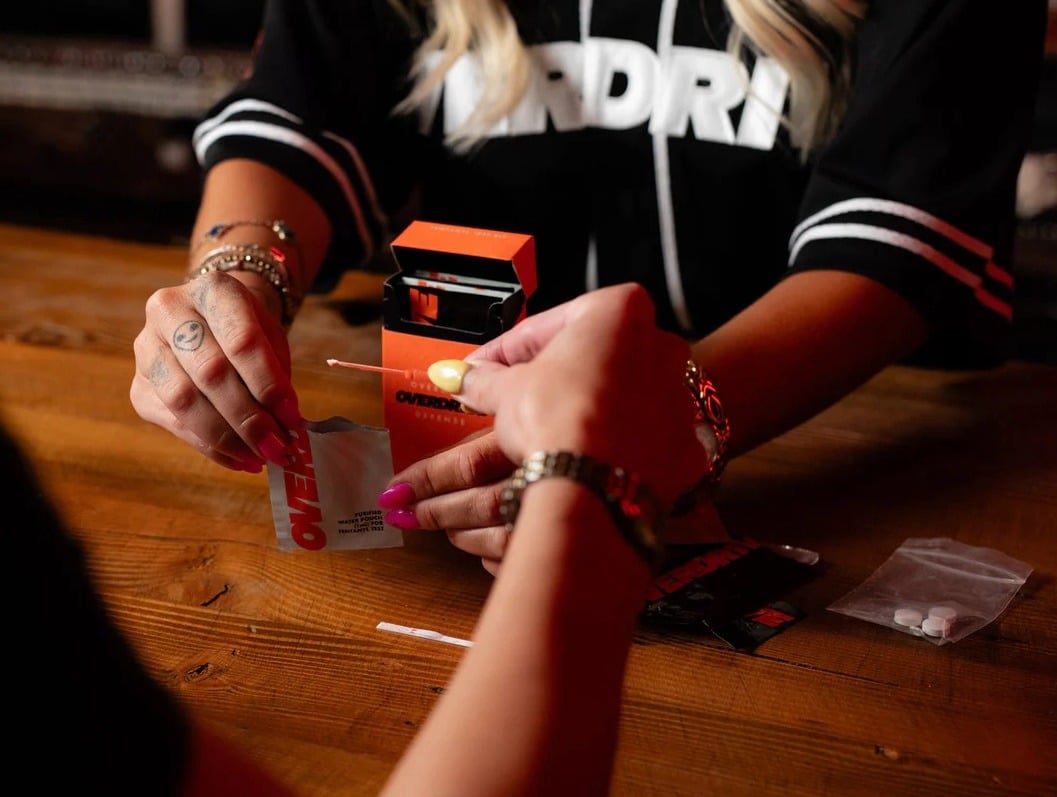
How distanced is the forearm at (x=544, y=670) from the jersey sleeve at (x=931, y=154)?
57cm

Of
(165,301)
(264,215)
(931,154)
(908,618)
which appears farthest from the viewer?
(264,215)

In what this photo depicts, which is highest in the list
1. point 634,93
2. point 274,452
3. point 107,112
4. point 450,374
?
point 634,93

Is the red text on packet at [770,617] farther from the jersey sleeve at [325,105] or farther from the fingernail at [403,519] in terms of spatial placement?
the jersey sleeve at [325,105]

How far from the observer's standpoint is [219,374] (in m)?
0.80

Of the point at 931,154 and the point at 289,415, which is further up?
the point at 931,154

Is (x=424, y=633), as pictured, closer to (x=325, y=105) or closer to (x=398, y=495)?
(x=398, y=495)

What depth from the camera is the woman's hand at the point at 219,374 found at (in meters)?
0.80

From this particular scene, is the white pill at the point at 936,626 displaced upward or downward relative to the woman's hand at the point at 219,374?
downward

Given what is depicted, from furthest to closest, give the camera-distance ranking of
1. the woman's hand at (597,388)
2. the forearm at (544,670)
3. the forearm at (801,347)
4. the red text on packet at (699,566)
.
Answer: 1. the forearm at (801,347)
2. the red text on packet at (699,566)
3. the woman's hand at (597,388)
4. the forearm at (544,670)

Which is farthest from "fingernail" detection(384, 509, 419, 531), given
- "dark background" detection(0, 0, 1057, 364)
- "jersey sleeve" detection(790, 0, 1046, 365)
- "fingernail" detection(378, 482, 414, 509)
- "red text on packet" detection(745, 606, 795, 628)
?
"dark background" detection(0, 0, 1057, 364)

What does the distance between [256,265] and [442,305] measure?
12.2 inches

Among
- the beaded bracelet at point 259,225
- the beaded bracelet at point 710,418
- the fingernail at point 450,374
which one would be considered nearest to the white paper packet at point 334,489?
the fingernail at point 450,374

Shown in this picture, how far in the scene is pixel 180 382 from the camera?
820 millimetres

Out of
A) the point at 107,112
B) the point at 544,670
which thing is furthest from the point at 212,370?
the point at 107,112
